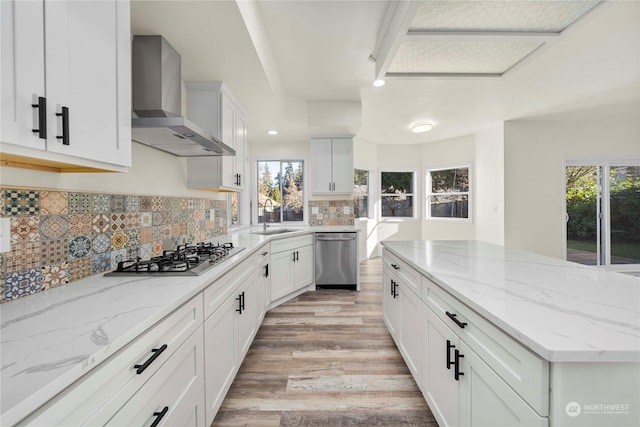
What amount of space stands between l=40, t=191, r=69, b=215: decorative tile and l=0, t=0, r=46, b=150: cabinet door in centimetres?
52

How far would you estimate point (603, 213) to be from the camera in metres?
5.03

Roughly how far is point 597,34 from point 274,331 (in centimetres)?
396

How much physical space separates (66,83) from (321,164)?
11.9 ft

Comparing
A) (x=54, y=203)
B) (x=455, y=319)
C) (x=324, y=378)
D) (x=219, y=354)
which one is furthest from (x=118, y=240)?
(x=455, y=319)

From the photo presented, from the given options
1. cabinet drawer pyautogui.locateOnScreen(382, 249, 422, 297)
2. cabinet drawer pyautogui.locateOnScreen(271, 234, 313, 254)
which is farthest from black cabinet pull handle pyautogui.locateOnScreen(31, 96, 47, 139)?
cabinet drawer pyautogui.locateOnScreen(271, 234, 313, 254)

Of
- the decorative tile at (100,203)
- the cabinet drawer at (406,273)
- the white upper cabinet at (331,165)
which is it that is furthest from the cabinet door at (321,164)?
the decorative tile at (100,203)

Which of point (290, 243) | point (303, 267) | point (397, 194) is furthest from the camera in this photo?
point (397, 194)

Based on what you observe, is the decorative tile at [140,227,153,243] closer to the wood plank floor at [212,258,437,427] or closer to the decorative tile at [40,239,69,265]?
the decorative tile at [40,239,69,265]

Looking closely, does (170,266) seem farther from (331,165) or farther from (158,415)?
(331,165)

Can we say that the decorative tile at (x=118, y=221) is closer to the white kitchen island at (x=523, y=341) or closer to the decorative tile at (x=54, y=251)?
the decorative tile at (x=54, y=251)

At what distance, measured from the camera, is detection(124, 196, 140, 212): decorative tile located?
169 cm

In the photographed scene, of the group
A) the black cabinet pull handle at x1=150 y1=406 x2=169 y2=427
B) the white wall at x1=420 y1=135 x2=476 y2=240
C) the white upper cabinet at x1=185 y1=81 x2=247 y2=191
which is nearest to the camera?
the black cabinet pull handle at x1=150 y1=406 x2=169 y2=427

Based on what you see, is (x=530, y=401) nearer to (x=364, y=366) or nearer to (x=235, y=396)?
(x=364, y=366)

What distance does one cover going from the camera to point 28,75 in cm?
80
